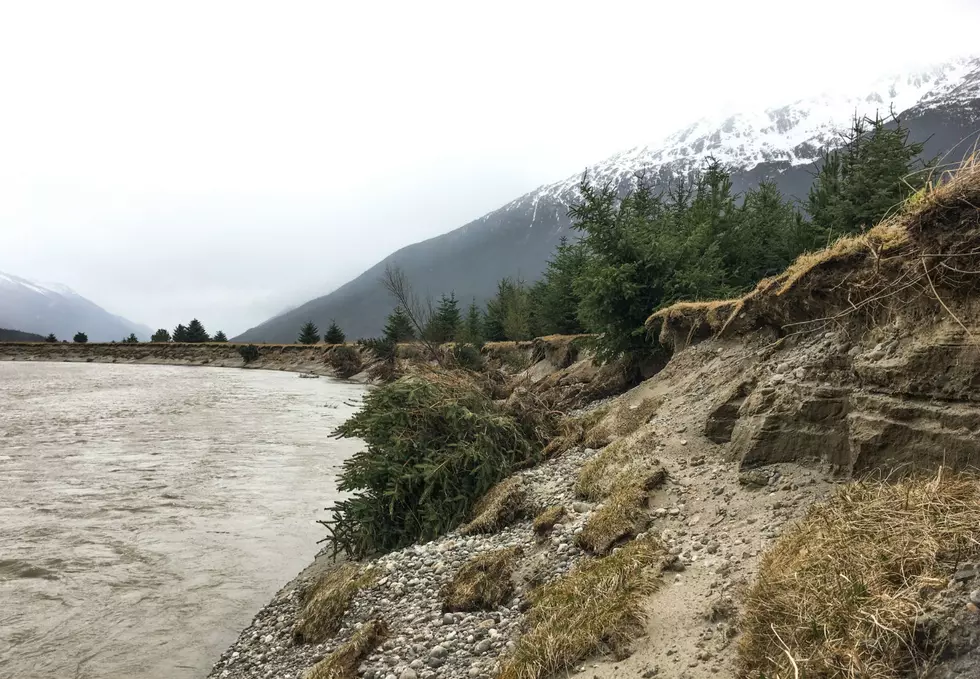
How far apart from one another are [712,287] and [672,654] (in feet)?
48.5

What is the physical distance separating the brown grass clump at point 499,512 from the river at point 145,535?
3.77m

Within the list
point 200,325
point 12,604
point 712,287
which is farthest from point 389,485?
Result: point 200,325

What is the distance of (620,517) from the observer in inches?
256

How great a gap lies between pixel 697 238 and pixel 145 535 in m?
17.3

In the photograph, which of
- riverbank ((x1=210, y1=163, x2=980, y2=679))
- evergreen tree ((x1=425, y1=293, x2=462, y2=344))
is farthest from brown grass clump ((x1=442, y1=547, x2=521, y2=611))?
evergreen tree ((x1=425, y1=293, x2=462, y2=344))

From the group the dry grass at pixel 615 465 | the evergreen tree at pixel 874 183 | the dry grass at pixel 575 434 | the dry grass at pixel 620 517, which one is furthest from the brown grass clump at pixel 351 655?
the evergreen tree at pixel 874 183

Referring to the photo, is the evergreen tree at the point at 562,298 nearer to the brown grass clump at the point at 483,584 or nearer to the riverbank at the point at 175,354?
the brown grass clump at the point at 483,584

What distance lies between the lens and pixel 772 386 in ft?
23.0

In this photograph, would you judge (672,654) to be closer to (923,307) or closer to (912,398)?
(912,398)

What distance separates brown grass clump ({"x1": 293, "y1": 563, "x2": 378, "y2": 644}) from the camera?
6676 mm

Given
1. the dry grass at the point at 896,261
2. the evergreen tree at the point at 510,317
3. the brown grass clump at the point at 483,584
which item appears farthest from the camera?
the evergreen tree at the point at 510,317

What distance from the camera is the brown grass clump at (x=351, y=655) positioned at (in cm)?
533

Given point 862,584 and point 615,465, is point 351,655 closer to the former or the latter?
point 862,584

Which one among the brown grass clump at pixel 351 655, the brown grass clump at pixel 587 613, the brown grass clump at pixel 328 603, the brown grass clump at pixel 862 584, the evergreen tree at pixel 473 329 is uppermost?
the evergreen tree at pixel 473 329
